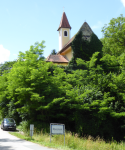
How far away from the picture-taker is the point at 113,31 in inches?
1508

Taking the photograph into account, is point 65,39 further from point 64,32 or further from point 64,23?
point 64,23

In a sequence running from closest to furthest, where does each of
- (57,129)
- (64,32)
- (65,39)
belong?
1. (57,129)
2. (65,39)
3. (64,32)

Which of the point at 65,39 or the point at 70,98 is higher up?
the point at 65,39

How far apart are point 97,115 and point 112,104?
8.65 feet

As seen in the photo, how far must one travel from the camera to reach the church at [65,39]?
109ft

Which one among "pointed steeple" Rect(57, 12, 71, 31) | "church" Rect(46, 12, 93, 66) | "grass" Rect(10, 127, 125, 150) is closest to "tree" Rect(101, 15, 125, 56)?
"church" Rect(46, 12, 93, 66)

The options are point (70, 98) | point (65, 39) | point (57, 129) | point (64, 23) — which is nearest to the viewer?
point (57, 129)

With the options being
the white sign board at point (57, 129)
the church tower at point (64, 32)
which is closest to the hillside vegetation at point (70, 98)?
the white sign board at point (57, 129)

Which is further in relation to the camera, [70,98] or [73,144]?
[70,98]

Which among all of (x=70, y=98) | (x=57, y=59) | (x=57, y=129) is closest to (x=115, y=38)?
(x=57, y=59)

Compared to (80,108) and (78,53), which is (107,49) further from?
(80,108)

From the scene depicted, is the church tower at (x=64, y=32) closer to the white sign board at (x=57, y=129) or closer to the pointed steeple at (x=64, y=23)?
the pointed steeple at (x=64, y=23)

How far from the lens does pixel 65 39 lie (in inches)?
1825

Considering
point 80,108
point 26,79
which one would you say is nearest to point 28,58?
point 26,79
